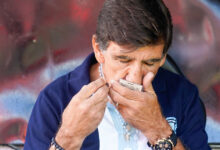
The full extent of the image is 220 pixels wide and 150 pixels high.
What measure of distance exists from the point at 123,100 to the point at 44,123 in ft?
1.73

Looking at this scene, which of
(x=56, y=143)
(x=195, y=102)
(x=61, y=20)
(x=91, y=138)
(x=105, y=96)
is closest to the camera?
(x=105, y=96)

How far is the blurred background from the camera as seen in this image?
268 cm

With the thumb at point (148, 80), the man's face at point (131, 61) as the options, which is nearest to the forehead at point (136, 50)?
the man's face at point (131, 61)

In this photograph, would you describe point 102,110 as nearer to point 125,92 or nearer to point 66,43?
point 125,92

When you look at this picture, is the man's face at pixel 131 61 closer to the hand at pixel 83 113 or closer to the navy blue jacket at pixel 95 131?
the hand at pixel 83 113

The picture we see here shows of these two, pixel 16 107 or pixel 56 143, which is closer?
pixel 56 143

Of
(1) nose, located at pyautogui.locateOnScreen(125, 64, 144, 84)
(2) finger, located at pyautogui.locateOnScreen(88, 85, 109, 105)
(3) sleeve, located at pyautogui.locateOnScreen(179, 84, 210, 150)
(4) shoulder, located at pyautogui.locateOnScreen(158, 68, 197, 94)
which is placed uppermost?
(1) nose, located at pyautogui.locateOnScreen(125, 64, 144, 84)

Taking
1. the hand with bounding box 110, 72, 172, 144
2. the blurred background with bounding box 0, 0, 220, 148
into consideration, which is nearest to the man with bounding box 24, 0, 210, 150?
the hand with bounding box 110, 72, 172, 144

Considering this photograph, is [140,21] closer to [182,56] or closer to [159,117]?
[159,117]

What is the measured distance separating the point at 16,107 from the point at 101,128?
97 cm

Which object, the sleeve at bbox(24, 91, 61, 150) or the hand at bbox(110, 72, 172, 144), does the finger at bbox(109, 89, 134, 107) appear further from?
the sleeve at bbox(24, 91, 61, 150)

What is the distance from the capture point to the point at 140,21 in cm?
180

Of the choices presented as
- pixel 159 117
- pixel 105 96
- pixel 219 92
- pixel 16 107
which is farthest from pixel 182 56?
pixel 16 107

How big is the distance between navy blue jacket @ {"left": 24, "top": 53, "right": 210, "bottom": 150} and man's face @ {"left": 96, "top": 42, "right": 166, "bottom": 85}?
0.83 feet
